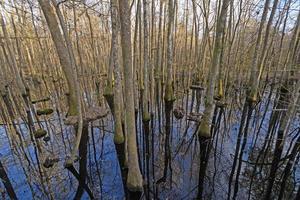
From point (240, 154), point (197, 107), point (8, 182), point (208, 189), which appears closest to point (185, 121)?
point (197, 107)

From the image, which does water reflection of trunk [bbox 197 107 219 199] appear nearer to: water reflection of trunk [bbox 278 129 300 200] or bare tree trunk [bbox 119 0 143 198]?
bare tree trunk [bbox 119 0 143 198]

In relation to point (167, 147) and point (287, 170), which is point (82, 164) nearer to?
point (167, 147)

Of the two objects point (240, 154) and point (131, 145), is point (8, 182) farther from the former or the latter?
point (240, 154)

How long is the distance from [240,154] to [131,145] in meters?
2.84

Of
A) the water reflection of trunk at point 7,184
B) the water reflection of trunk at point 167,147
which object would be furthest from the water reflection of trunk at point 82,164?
the water reflection of trunk at point 167,147

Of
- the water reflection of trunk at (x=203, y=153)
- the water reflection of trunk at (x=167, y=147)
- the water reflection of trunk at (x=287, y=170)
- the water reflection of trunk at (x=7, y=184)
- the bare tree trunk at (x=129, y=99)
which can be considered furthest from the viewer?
the water reflection of trunk at (x=167, y=147)

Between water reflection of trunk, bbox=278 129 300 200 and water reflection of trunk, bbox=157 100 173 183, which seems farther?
water reflection of trunk, bbox=157 100 173 183

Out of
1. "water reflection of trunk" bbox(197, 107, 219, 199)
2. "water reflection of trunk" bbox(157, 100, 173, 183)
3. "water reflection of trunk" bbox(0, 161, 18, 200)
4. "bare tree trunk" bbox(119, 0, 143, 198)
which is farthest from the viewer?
"water reflection of trunk" bbox(157, 100, 173, 183)

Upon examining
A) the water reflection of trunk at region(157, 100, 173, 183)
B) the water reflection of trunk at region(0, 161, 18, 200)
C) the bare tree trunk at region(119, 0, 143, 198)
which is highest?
the bare tree trunk at region(119, 0, 143, 198)

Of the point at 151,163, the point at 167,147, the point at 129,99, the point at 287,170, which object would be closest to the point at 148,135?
the point at 167,147

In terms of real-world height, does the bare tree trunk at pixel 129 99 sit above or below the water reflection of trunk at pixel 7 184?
above

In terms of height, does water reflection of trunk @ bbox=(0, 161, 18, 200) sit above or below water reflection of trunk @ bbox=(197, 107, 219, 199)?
below

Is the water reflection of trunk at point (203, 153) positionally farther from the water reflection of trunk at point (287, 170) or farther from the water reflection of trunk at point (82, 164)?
the water reflection of trunk at point (82, 164)

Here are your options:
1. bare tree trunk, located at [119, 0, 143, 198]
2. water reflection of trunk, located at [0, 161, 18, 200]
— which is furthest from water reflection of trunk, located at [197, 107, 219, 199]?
water reflection of trunk, located at [0, 161, 18, 200]
